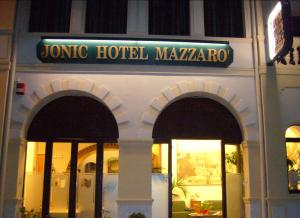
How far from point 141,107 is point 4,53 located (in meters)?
3.64

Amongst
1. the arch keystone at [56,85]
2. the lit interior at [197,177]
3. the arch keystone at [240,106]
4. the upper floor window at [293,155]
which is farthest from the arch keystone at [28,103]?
the upper floor window at [293,155]

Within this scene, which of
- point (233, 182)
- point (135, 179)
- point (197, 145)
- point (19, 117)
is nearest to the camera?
point (135, 179)

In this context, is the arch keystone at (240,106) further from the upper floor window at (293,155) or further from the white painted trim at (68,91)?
the white painted trim at (68,91)

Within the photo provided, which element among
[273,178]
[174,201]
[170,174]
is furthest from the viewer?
[174,201]

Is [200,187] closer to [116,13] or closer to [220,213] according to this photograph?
[220,213]

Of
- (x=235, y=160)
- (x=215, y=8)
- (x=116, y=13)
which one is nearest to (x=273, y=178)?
(x=235, y=160)

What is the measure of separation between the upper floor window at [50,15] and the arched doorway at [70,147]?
1.91 metres

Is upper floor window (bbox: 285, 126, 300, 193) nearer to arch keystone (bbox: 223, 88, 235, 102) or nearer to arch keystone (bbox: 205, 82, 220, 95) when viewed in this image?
arch keystone (bbox: 223, 88, 235, 102)

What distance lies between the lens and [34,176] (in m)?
9.36

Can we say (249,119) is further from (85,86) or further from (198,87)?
(85,86)

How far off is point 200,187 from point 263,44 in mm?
4371

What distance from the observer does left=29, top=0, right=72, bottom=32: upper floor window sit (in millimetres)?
9695

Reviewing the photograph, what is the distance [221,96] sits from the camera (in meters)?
9.34

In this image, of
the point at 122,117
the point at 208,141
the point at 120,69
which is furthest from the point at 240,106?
the point at 120,69
